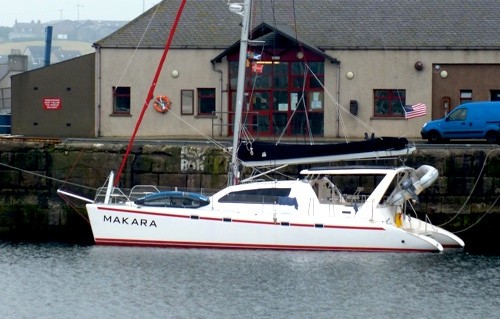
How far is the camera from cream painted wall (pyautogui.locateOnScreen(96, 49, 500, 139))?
49.4m

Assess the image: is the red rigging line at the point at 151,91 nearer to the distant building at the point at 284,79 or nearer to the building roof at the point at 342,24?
the distant building at the point at 284,79

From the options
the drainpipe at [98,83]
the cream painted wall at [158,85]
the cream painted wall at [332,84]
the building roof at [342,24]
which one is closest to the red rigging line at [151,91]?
the cream painted wall at [332,84]

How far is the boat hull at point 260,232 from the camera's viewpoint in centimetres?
3522

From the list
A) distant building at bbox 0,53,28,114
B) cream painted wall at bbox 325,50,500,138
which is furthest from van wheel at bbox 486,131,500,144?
distant building at bbox 0,53,28,114

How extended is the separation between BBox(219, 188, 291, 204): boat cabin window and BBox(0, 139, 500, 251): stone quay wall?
7.71 ft

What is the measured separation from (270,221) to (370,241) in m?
2.44

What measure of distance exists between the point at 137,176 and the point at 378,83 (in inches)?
515

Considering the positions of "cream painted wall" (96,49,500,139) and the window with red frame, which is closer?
"cream painted wall" (96,49,500,139)

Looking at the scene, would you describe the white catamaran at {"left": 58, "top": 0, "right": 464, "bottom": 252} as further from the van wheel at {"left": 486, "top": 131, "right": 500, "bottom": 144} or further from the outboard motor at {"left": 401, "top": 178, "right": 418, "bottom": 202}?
the van wheel at {"left": 486, "top": 131, "right": 500, "bottom": 144}

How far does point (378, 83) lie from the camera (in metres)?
49.6

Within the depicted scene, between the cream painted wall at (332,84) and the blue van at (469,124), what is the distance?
3621 mm

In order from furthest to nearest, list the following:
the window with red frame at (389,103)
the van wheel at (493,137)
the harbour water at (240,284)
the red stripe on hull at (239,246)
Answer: the window with red frame at (389,103)
the van wheel at (493,137)
the red stripe on hull at (239,246)
the harbour water at (240,284)

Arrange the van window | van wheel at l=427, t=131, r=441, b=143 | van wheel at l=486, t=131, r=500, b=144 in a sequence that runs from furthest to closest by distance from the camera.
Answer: van wheel at l=427, t=131, r=441, b=143, the van window, van wheel at l=486, t=131, r=500, b=144

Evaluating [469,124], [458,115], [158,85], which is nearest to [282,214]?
[469,124]
